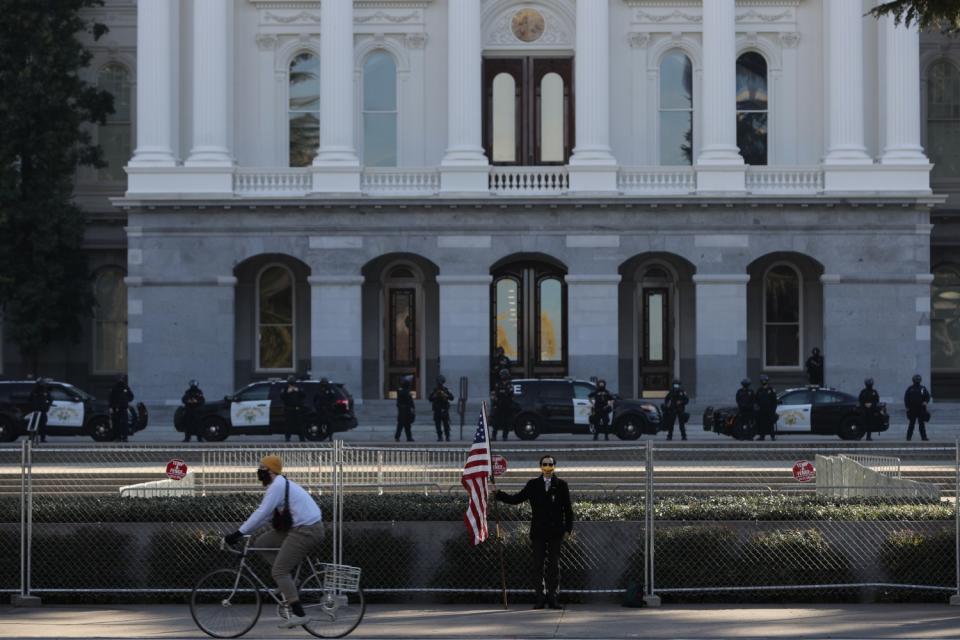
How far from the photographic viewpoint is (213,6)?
50.0m

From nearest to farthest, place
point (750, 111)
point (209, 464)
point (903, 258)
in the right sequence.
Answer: point (209, 464), point (903, 258), point (750, 111)

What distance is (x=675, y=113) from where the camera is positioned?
51.7 m

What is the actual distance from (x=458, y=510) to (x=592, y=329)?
27572 millimetres

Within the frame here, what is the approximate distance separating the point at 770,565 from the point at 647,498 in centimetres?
169

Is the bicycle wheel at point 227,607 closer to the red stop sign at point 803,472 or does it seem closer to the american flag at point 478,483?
the american flag at point 478,483

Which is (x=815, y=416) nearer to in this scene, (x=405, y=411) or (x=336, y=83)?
(x=405, y=411)

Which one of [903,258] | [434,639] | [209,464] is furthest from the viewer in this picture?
[903,258]

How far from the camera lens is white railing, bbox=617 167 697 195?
49.0 metres

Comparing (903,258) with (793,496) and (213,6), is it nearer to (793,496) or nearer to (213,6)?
(213,6)

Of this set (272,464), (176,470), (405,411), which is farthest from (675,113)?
(272,464)

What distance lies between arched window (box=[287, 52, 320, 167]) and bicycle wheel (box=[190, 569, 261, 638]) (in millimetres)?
33698

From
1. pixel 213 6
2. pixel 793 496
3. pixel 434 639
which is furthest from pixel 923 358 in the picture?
pixel 434 639

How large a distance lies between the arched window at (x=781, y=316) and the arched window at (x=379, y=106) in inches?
461

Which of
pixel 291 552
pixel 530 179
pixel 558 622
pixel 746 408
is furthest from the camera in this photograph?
pixel 530 179
